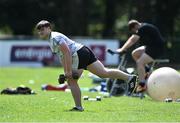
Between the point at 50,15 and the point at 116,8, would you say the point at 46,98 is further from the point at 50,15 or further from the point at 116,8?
the point at 116,8

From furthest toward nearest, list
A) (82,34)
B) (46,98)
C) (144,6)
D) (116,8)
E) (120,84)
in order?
(116,8), (82,34), (144,6), (120,84), (46,98)

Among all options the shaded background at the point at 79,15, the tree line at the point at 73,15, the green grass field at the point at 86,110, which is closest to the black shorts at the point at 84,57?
the green grass field at the point at 86,110

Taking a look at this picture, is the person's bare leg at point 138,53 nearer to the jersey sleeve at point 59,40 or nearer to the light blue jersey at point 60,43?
the light blue jersey at point 60,43

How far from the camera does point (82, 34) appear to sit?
49688 mm

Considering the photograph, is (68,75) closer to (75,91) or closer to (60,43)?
(75,91)

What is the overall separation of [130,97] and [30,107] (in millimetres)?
3877

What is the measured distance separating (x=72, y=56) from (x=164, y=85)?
3.16 m

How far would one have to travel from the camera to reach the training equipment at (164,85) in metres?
15.7

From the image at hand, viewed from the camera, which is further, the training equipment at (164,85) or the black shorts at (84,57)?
the training equipment at (164,85)

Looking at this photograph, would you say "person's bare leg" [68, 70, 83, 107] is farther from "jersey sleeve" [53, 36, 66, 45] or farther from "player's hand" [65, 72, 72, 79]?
"jersey sleeve" [53, 36, 66, 45]

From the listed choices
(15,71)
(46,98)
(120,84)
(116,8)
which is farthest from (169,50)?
(116,8)

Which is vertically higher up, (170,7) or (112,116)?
(170,7)

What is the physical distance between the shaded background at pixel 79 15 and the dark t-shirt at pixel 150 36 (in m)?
24.2

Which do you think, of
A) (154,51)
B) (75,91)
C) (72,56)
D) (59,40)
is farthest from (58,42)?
(154,51)
